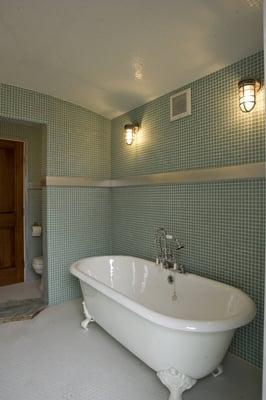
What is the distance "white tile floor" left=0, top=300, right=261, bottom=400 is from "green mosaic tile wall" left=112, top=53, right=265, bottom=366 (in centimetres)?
35

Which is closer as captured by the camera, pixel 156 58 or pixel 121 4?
pixel 121 4

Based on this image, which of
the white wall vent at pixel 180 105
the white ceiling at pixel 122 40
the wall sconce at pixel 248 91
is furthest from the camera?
the white wall vent at pixel 180 105

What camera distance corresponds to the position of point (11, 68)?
100 inches

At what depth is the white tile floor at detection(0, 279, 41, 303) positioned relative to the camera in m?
3.34

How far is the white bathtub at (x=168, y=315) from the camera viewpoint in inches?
60.2

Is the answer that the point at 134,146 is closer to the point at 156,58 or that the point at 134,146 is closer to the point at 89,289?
the point at 156,58

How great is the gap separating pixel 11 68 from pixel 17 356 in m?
2.44

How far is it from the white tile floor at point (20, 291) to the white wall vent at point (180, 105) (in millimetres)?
2630

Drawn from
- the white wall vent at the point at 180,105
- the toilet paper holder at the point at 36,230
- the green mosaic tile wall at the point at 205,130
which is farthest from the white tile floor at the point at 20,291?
the white wall vent at the point at 180,105

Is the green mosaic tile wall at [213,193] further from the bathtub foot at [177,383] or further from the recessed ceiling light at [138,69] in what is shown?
the bathtub foot at [177,383]

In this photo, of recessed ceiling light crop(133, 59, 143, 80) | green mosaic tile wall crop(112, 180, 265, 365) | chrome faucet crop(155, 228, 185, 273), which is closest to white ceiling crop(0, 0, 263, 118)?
recessed ceiling light crop(133, 59, 143, 80)

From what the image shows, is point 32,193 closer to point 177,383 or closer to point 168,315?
point 168,315

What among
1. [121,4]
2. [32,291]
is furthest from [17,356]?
[121,4]

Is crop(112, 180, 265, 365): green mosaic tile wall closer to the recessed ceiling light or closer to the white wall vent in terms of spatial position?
the white wall vent
